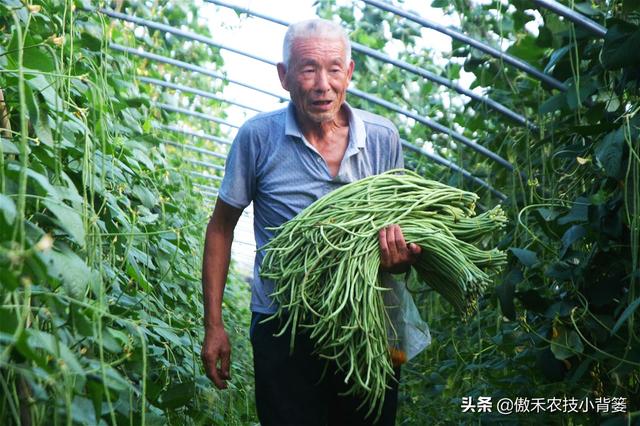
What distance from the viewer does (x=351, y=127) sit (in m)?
2.51

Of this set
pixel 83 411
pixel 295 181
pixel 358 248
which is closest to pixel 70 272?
pixel 83 411

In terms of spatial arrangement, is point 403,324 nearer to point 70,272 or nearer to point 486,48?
point 70,272

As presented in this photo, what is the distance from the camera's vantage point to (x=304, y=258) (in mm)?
2189

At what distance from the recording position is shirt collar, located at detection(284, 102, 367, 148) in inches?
97.7

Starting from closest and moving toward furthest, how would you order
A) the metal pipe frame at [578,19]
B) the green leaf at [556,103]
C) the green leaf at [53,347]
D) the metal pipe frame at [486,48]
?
the green leaf at [53,347], the metal pipe frame at [578,19], the green leaf at [556,103], the metal pipe frame at [486,48]

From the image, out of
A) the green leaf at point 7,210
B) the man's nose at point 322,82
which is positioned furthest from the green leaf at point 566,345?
the green leaf at point 7,210

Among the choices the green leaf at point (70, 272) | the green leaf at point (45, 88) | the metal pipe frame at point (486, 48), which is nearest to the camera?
the green leaf at point (70, 272)

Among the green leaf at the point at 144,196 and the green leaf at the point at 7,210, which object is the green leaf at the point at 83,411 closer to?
the green leaf at the point at 7,210

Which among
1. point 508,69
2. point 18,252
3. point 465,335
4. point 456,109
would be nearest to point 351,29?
point 456,109

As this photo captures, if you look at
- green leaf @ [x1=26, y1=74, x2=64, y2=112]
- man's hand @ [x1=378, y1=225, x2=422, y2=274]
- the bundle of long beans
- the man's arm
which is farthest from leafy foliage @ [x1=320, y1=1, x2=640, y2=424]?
green leaf @ [x1=26, y1=74, x2=64, y2=112]

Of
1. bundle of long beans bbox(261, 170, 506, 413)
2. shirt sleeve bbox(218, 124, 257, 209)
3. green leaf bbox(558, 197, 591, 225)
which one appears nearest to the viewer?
bundle of long beans bbox(261, 170, 506, 413)

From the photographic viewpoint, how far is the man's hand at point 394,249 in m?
2.19

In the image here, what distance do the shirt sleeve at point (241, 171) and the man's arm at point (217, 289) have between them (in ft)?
0.09

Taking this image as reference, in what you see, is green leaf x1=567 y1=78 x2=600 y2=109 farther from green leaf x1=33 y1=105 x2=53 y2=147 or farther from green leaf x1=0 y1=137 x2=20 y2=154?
green leaf x1=0 y1=137 x2=20 y2=154
